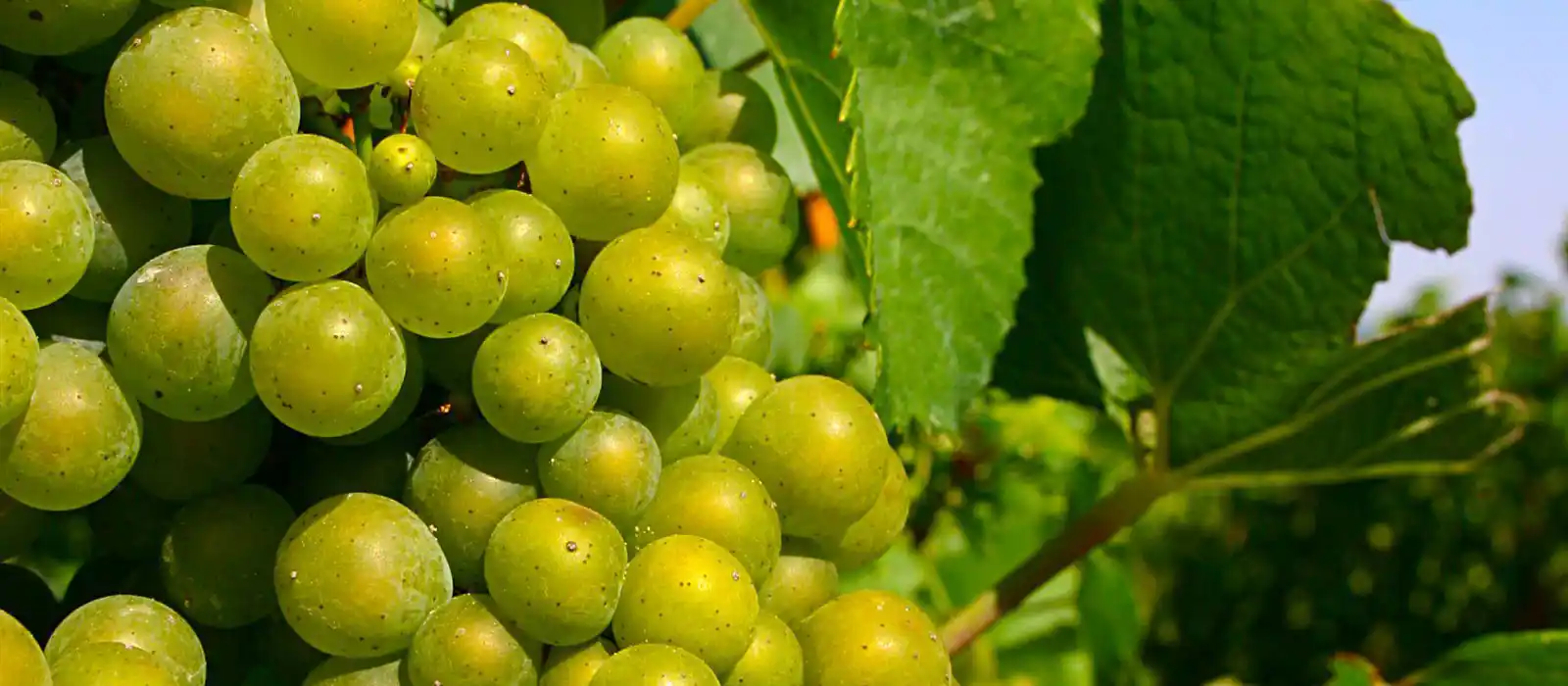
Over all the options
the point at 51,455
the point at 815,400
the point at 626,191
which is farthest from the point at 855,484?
the point at 51,455

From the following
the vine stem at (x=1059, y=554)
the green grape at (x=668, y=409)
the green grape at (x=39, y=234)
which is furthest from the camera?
the vine stem at (x=1059, y=554)

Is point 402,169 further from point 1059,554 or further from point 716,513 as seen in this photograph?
point 1059,554

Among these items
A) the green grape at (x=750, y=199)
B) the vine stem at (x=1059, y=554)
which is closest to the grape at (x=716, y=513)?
the green grape at (x=750, y=199)

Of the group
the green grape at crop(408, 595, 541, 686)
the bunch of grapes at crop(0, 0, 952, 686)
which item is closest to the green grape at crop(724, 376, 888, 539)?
the bunch of grapes at crop(0, 0, 952, 686)

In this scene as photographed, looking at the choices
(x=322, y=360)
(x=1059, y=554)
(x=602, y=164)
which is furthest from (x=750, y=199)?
(x=1059, y=554)

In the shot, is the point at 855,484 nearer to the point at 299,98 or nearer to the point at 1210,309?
the point at 299,98

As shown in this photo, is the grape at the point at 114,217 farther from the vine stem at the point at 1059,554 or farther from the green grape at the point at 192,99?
the vine stem at the point at 1059,554
